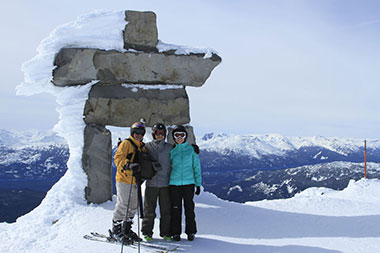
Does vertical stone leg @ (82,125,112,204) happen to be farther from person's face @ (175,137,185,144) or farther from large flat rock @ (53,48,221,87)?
person's face @ (175,137,185,144)

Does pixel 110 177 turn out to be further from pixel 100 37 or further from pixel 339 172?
pixel 339 172

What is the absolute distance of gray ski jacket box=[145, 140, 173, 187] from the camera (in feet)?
16.9

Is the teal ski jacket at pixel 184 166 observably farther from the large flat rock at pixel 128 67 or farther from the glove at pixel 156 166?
the large flat rock at pixel 128 67

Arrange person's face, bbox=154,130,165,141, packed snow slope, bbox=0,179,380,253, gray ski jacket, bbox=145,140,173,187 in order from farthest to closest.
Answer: person's face, bbox=154,130,165,141, gray ski jacket, bbox=145,140,173,187, packed snow slope, bbox=0,179,380,253

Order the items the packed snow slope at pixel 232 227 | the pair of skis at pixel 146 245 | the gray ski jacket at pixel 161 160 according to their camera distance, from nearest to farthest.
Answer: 1. the pair of skis at pixel 146 245
2. the packed snow slope at pixel 232 227
3. the gray ski jacket at pixel 161 160

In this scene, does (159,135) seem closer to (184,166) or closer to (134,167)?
(184,166)

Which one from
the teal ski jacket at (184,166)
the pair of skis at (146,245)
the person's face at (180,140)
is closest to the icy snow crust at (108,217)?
the pair of skis at (146,245)

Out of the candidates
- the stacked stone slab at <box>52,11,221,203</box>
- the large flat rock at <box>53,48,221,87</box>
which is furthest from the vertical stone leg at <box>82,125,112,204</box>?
the large flat rock at <box>53,48,221,87</box>

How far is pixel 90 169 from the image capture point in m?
7.28

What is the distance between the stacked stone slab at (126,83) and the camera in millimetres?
7160

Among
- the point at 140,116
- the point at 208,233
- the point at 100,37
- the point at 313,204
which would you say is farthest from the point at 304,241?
the point at 100,37

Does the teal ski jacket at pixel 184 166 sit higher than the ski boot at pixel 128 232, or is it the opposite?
the teal ski jacket at pixel 184 166

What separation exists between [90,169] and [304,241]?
467 centimetres

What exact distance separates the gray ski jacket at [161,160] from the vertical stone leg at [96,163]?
2.39 metres
